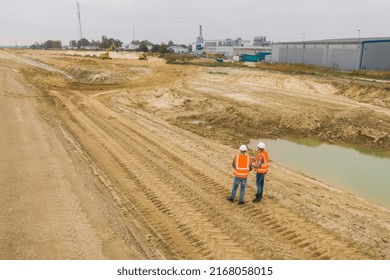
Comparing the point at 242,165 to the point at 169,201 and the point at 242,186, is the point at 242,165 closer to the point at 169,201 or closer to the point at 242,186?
the point at 242,186

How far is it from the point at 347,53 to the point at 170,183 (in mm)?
39509

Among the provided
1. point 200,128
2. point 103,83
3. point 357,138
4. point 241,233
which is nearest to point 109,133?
point 200,128

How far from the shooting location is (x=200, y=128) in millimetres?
17094

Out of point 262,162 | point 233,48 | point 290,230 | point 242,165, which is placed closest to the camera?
point 290,230

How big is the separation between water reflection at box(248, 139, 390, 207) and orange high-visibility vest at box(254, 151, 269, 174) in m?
4.40

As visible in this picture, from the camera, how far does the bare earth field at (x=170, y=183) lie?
671 centimetres

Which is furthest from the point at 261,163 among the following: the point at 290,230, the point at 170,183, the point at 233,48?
the point at 233,48

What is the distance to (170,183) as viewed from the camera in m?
9.81

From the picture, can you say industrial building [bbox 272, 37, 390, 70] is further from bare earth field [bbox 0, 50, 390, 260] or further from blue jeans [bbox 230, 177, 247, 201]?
blue jeans [bbox 230, 177, 247, 201]

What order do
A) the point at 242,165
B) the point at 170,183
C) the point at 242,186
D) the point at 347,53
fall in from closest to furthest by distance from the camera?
the point at 242,165 → the point at 242,186 → the point at 170,183 → the point at 347,53

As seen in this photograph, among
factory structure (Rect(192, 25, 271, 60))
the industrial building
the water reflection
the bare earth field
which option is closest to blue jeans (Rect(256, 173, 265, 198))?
the bare earth field

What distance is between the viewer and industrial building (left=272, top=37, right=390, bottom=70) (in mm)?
38312
